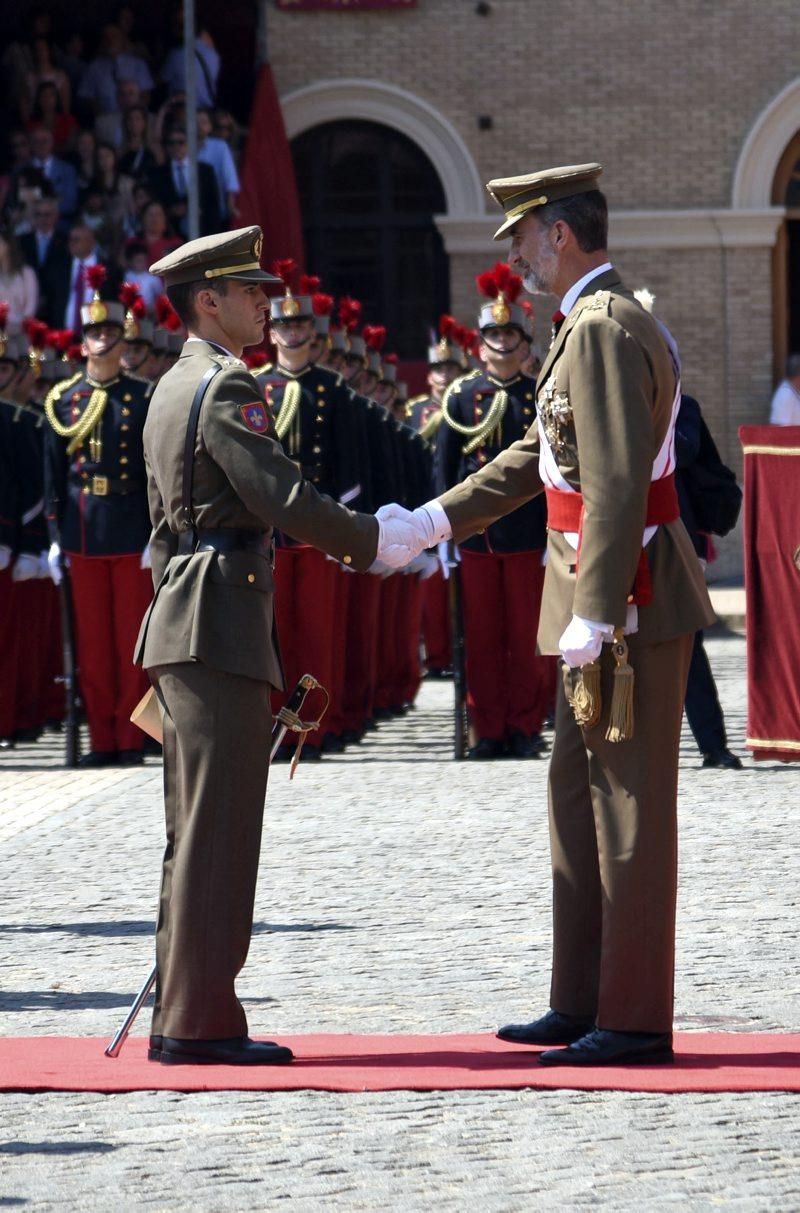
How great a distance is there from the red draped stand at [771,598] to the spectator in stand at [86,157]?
11199mm

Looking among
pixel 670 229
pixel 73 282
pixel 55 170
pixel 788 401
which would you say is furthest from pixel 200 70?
pixel 788 401

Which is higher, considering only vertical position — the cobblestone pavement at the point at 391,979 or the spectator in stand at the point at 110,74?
the spectator in stand at the point at 110,74

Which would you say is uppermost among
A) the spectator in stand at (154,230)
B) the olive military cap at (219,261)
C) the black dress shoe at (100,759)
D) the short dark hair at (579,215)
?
the spectator in stand at (154,230)

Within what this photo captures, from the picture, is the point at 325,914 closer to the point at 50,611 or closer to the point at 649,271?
the point at 50,611

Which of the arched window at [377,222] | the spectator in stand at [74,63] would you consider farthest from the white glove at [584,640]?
the arched window at [377,222]

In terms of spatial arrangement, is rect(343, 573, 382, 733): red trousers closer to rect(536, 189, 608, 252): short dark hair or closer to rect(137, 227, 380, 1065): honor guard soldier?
rect(137, 227, 380, 1065): honor guard soldier

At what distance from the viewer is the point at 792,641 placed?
10.2 m

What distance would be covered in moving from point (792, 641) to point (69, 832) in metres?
3.23

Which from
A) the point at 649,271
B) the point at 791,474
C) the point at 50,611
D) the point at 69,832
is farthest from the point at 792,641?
the point at 649,271

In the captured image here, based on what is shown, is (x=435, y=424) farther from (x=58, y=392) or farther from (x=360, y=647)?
(x=58, y=392)

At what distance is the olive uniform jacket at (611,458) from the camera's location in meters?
5.07

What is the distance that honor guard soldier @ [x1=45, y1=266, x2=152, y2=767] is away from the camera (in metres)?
11.1

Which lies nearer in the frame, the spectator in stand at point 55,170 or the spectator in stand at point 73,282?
A: the spectator in stand at point 73,282

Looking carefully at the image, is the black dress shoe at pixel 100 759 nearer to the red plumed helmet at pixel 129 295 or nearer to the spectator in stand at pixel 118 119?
the red plumed helmet at pixel 129 295
